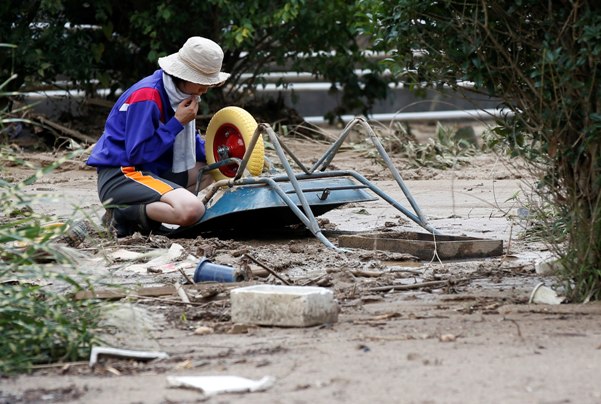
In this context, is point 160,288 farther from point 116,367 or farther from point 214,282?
point 116,367

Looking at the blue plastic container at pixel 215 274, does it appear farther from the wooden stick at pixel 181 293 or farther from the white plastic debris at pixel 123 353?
the white plastic debris at pixel 123 353

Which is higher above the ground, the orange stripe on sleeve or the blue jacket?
the blue jacket

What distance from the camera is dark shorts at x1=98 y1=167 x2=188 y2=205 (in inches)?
268

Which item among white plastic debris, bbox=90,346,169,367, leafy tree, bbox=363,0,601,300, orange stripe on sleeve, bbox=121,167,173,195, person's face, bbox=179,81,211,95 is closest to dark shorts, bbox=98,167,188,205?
orange stripe on sleeve, bbox=121,167,173,195

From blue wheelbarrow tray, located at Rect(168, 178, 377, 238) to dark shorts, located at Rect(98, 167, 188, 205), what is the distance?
0.28m

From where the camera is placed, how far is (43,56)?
11.1 m

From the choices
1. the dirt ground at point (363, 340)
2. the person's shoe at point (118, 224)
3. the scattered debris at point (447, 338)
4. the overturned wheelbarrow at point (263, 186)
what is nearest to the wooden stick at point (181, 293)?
the dirt ground at point (363, 340)

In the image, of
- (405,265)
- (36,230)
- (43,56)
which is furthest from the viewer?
(43,56)

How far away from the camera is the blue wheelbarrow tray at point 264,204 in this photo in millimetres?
6520

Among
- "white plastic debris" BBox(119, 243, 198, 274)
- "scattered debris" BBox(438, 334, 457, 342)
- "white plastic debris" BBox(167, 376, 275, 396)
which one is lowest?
"white plastic debris" BBox(119, 243, 198, 274)

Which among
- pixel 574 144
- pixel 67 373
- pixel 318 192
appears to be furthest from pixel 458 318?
pixel 318 192

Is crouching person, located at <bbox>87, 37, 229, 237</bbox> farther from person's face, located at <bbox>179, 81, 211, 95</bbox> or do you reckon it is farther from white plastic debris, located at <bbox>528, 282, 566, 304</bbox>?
white plastic debris, located at <bbox>528, 282, 566, 304</bbox>

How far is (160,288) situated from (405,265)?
1434 mm

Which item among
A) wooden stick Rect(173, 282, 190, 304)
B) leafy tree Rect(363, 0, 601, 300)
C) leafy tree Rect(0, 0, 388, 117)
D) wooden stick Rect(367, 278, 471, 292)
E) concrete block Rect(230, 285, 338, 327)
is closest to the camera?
concrete block Rect(230, 285, 338, 327)
